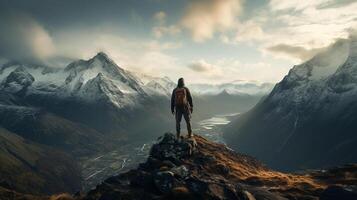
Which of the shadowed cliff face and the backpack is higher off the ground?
the backpack

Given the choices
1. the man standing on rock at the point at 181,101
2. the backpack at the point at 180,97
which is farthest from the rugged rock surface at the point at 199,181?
the backpack at the point at 180,97

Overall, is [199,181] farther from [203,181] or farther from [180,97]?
[180,97]

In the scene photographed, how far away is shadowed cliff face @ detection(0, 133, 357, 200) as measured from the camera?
157ft

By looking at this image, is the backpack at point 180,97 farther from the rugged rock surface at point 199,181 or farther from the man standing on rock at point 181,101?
the rugged rock surface at point 199,181

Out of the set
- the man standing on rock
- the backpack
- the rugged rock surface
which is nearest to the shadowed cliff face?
the rugged rock surface

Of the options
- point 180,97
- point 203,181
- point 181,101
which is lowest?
point 203,181

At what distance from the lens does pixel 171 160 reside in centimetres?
6156

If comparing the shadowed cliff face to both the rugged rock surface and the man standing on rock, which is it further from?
the man standing on rock

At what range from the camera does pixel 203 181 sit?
49094mm

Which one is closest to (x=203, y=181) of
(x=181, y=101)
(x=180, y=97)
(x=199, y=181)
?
(x=199, y=181)

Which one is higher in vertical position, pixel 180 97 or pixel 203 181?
pixel 180 97

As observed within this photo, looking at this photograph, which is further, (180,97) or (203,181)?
(180,97)

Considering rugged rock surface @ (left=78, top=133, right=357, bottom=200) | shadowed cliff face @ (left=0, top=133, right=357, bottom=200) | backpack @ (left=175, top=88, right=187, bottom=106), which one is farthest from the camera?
backpack @ (left=175, top=88, right=187, bottom=106)

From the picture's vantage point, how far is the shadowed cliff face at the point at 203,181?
1889 inches
